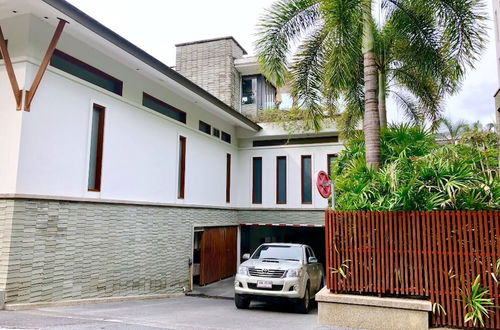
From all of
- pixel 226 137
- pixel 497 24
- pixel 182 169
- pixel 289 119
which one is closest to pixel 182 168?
pixel 182 169

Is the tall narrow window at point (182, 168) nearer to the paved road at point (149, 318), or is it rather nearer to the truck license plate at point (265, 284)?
the paved road at point (149, 318)

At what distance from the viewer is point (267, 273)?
31.3 feet

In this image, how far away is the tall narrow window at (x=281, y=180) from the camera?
17.2 meters

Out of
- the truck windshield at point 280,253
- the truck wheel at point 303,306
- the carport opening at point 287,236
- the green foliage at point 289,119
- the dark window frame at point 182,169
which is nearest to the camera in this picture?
the truck wheel at point 303,306

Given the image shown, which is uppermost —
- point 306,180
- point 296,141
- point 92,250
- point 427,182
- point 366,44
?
point 366,44

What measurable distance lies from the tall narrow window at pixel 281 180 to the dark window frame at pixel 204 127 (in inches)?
140

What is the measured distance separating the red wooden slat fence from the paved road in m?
1.29

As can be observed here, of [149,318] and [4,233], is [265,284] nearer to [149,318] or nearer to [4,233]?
[149,318]

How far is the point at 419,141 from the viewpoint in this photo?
345 inches

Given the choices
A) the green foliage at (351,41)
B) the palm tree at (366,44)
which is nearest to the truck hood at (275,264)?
the palm tree at (366,44)

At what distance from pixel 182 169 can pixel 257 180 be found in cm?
495

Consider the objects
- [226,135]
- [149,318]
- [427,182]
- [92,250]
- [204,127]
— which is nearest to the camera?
[427,182]

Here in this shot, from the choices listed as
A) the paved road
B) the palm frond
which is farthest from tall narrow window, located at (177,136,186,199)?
the palm frond

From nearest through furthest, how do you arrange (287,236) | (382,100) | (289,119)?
(382,100)
(289,119)
(287,236)
